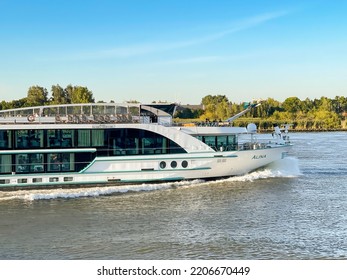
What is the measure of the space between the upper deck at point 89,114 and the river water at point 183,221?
3.93m

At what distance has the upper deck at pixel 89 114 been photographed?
28.7m

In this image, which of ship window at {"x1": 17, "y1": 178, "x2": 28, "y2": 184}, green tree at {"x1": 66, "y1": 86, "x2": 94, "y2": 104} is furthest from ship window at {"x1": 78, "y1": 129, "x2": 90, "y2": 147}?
green tree at {"x1": 66, "y1": 86, "x2": 94, "y2": 104}

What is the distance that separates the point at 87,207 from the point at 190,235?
676 centimetres

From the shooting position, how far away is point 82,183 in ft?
93.7

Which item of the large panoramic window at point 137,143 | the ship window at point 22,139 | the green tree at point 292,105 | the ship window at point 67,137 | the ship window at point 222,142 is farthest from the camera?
the green tree at point 292,105

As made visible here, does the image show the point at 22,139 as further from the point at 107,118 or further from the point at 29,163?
the point at 107,118

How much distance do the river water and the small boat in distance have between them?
932mm

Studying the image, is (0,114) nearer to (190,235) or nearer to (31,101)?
(190,235)

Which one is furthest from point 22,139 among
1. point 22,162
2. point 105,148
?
point 105,148

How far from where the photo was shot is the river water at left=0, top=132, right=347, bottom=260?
1717 cm

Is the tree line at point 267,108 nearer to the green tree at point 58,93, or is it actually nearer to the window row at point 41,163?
the green tree at point 58,93

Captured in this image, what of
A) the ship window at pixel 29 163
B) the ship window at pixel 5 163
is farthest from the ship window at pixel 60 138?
the ship window at pixel 5 163

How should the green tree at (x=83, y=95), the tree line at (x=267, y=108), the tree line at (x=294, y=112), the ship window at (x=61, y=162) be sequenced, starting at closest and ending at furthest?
the ship window at (x=61, y=162) → the green tree at (x=83, y=95) → the tree line at (x=267, y=108) → the tree line at (x=294, y=112)
